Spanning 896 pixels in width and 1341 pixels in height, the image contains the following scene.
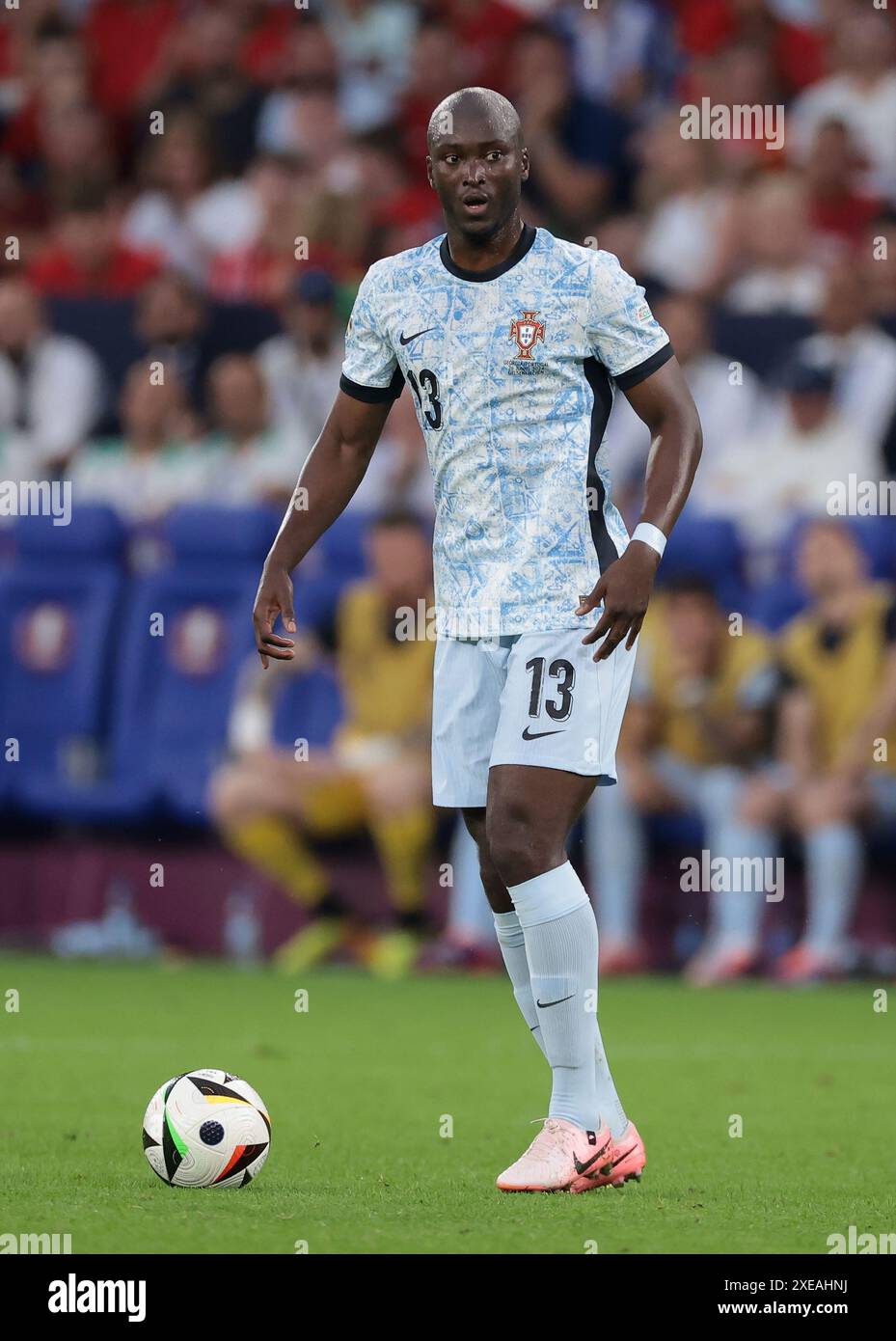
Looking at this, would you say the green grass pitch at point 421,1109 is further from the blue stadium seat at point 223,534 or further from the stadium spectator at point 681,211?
the stadium spectator at point 681,211

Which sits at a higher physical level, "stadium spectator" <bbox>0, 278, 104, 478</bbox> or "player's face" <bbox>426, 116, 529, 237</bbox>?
"stadium spectator" <bbox>0, 278, 104, 478</bbox>

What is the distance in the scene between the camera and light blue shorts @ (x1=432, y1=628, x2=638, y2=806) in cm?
511

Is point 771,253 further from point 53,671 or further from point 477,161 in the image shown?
point 477,161

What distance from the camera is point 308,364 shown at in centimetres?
1195

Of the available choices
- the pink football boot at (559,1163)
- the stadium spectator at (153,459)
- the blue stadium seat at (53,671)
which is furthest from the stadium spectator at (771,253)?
the pink football boot at (559,1163)

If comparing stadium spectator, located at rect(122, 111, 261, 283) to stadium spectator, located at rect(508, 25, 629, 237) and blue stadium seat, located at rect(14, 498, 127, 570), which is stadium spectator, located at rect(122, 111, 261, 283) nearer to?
stadium spectator, located at rect(508, 25, 629, 237)

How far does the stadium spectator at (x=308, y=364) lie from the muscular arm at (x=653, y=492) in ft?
21.9

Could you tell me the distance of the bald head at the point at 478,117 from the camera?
5.06m

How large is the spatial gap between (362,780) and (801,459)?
2.56m

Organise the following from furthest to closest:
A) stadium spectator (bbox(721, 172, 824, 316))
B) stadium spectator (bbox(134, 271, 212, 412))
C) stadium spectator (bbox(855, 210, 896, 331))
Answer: stadium spectator (bbox(134, 271, 212, 412)) < stadium spectator (bbox(721, 172, 824, 316)) < stadium spectator (bbox(855, 210, 896, 331))

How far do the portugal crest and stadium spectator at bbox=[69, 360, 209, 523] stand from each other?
21.9ft

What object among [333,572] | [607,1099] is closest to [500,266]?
[607,1099]

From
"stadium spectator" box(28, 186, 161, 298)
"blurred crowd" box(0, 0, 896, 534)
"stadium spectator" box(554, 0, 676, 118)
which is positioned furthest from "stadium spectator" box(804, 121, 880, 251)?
"stadium spectator" box(28, 186, 161, 298)

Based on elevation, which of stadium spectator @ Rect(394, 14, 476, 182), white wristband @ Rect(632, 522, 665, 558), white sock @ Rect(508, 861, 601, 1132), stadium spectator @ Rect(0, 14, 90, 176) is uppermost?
stadium spectator @ Rect(0, 14, 90, 176)
